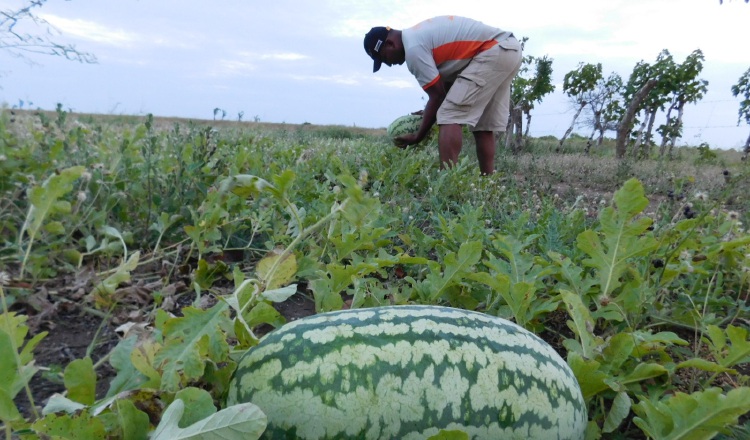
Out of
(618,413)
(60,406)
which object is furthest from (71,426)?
(618,413)

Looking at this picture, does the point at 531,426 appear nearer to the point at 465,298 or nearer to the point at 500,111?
the point at 465,298

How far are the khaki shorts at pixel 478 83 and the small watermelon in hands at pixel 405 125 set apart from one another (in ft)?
5.37

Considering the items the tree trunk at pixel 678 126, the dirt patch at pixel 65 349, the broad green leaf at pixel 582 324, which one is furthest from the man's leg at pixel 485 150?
the tree trunk at pixel 678 126

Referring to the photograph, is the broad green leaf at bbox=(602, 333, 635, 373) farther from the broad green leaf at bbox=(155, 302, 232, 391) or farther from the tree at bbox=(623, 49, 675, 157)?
the tree at bbox=(623, 49, 675, 157)

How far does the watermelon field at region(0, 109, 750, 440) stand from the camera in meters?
1.25

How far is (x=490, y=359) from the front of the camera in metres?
1.39

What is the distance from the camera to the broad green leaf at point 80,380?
3.99 feet

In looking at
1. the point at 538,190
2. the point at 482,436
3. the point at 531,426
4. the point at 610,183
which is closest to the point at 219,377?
the point at 482,436

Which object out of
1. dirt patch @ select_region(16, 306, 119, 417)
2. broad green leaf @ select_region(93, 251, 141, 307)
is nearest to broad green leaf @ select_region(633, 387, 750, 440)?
dirt patch @ select_region(16, 306, 119, 417)

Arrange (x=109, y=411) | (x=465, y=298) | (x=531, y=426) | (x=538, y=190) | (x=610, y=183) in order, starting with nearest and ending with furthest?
(x=109, y=411)
(x=531, y=426)
(x=465, y=298)
(x=538, y=190)
(x=610, y=183)

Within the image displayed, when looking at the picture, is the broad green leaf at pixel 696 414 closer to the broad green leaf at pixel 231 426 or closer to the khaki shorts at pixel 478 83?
the broad green leaf at pixel 231 426

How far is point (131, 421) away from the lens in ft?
3.71

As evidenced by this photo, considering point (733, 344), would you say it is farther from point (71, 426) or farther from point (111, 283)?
point (111, 283)

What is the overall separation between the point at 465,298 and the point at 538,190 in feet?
12.4
